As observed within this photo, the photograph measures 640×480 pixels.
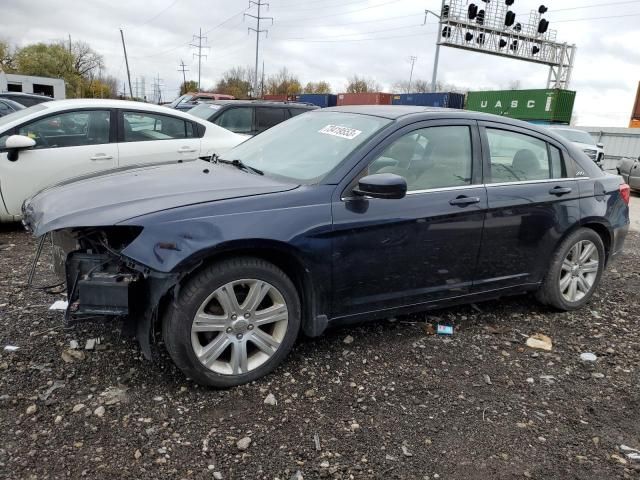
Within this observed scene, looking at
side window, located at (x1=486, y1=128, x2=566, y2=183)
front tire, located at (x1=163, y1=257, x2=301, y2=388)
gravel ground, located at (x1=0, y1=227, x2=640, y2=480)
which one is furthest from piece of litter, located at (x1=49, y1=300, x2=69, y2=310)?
side window, located at (x1=486, y1=128, x2=566, y2=183)

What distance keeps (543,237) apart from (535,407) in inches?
59.6

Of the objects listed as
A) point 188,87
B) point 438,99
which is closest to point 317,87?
point 188,87

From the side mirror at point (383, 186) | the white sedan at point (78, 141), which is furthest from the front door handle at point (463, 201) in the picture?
the white sedan at point (78, 141)

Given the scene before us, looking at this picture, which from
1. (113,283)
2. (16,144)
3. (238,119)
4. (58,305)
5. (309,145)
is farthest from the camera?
(238,119)

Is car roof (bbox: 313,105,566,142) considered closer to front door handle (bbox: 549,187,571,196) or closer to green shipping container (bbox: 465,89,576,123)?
front door handle (bbox: 549,187,571,196)

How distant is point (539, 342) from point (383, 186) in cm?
191

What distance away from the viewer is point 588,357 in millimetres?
3711

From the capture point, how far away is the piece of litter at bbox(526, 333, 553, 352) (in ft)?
Result: 12.6

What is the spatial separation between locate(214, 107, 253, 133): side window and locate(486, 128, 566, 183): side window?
6.46m

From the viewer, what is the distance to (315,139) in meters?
3.69

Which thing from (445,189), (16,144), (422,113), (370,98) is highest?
(370,98)

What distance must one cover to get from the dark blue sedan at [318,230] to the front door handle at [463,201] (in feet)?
0.05

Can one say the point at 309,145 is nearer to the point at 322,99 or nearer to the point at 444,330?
the point at 444,330

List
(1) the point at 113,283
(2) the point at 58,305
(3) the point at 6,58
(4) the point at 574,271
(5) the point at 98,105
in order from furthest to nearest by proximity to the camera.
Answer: (3) the point at 6,58, (5) the point at 98,105, (4) the point at 574,271, (2) the point at 58,305, (1) the point at 113,283
